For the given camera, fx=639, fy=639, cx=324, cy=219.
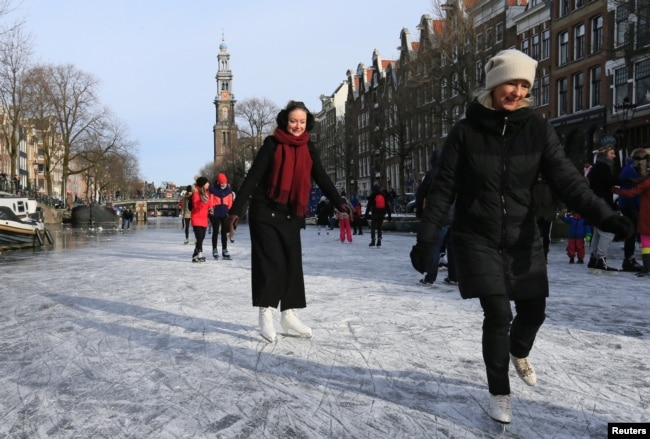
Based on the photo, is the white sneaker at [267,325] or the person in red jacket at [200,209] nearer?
the white sneaker at [267,325]

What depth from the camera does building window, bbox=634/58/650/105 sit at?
963 inches

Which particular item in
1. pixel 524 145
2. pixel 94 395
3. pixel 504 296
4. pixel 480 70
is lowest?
pixel 94 395

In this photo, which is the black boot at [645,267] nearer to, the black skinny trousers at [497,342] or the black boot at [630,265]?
the black boot at [630,265]

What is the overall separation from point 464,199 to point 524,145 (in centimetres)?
36

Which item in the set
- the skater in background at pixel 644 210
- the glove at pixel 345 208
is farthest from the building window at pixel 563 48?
→ the glove at pixel 345 208

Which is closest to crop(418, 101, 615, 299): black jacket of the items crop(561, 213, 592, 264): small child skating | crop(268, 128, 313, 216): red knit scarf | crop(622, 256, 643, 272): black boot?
crop(268, 128, 313, 216): red knit scarf

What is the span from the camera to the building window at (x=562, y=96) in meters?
30.0

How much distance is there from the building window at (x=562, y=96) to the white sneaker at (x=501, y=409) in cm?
2951

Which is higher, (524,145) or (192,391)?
Result: (524,145)

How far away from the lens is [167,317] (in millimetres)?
5660

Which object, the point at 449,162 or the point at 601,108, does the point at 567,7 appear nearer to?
the point at 601,108

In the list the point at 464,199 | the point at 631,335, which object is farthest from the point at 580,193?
the point at 631,335

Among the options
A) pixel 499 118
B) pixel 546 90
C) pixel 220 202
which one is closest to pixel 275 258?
pixel 499 118

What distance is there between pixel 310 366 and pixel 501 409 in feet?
4.56
